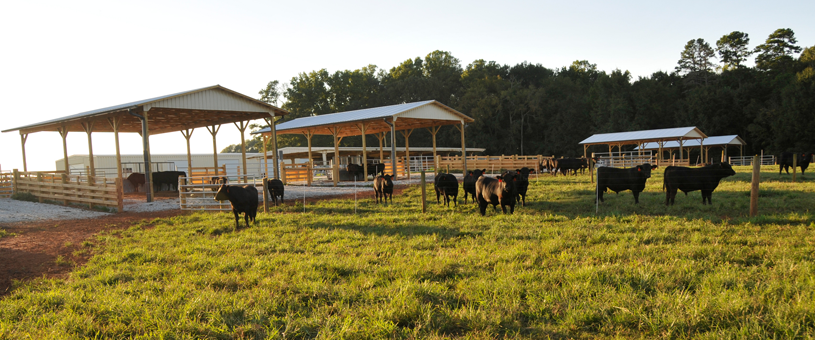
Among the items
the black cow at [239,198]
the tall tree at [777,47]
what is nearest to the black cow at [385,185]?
the black cow at [239,198]

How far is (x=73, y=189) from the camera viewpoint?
56.6 feet

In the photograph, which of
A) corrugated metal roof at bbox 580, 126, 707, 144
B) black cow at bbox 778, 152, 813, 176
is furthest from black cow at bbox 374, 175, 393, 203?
corrugated metal roof at bbox 580, 126, 707, 144

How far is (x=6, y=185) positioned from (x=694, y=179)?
29118mm

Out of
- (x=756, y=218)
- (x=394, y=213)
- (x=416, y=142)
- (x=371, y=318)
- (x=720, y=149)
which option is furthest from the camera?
(x=416, y=142)

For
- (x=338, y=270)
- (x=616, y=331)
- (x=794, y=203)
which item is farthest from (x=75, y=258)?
(x=794, y=203)

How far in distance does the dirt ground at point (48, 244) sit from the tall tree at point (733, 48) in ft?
262

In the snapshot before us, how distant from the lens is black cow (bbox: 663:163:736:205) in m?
10.7

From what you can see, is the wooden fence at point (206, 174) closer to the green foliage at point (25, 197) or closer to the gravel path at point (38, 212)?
the gravel path at point (38, 212)

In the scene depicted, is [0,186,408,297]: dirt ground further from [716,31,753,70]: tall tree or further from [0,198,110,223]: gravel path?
[716,31,753,70]: tall tree

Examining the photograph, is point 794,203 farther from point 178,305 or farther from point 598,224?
point 178,305

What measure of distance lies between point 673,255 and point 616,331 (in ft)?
8.85

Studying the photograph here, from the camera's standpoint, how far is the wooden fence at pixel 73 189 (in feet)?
48.9

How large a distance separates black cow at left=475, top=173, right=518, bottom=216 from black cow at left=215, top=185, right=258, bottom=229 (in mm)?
5153

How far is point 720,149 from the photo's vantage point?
179 feet
